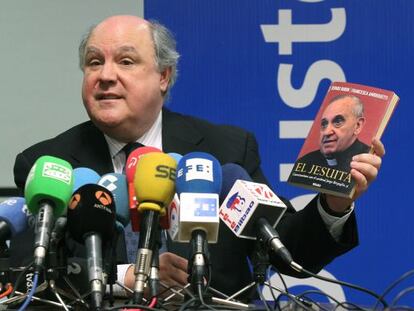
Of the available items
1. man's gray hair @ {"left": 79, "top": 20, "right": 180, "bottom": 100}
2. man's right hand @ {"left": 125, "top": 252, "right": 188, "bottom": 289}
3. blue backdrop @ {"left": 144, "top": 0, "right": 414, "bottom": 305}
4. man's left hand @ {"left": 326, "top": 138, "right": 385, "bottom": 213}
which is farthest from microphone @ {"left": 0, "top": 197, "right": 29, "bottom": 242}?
blue backdrop @ {"left": 144, "top": 0, "right": 414, "bottom": 305}

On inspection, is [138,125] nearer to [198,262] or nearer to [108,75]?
[108,75]

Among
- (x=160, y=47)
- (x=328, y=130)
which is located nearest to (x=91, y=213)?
(x=328, y=130)

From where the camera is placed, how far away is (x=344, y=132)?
5.92 feet

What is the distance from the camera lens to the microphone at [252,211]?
1.55m

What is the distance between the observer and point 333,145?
1.81 meters

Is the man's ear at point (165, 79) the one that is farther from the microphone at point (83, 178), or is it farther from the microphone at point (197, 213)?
the microphone at point (197, 213)

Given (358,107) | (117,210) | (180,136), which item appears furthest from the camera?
(180,136)

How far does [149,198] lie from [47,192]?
170mm

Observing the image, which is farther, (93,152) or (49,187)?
(93,152)

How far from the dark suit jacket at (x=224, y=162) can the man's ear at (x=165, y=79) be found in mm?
78

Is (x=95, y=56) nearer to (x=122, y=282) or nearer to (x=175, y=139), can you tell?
(x=175, y=139)

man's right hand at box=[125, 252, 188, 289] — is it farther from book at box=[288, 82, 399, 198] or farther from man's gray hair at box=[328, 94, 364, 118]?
man's gray hair at box=[328, 94, 364, 118]

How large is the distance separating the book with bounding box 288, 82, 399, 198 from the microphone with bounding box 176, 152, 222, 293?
0.33 metres

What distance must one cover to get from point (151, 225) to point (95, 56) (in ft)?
3.43
